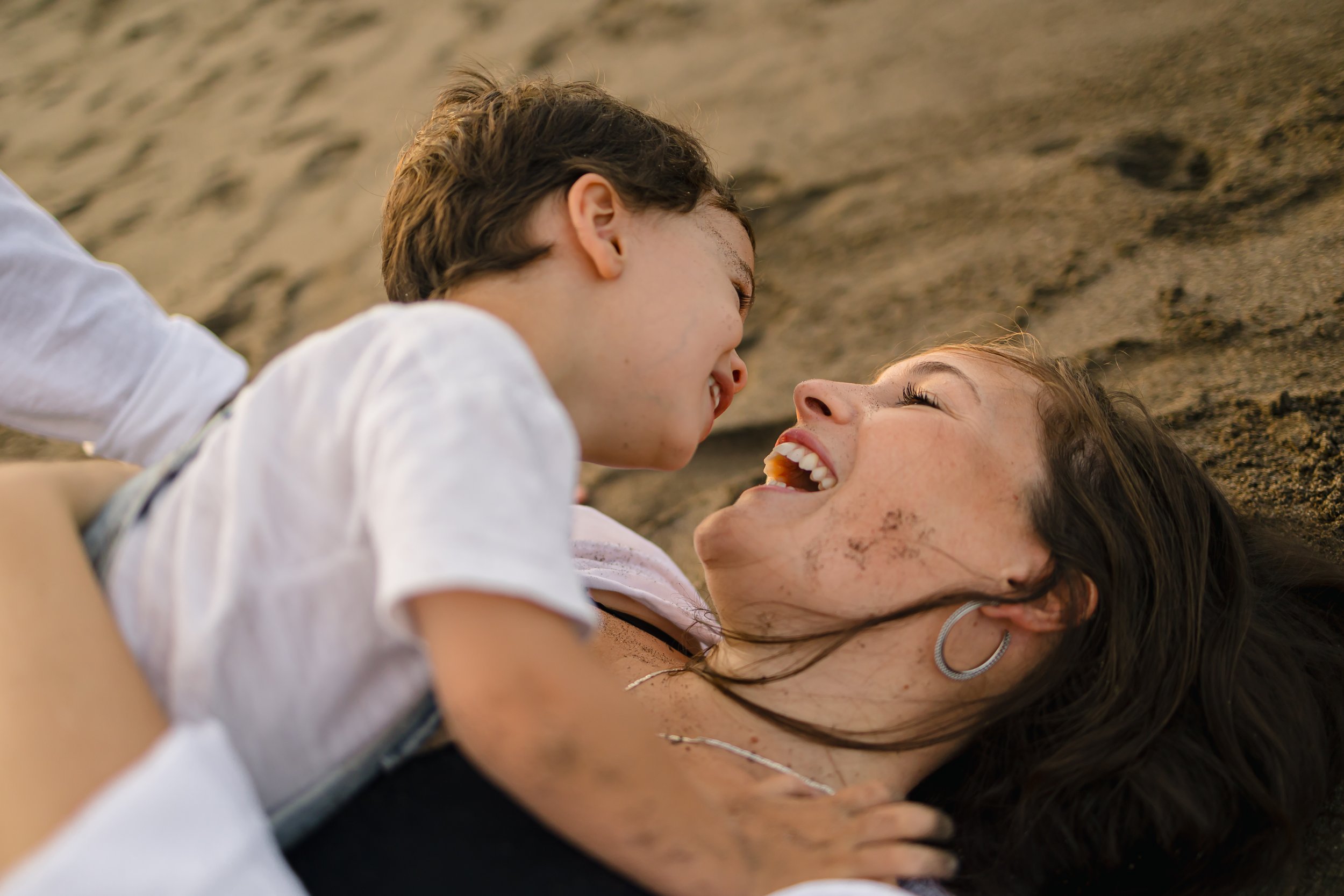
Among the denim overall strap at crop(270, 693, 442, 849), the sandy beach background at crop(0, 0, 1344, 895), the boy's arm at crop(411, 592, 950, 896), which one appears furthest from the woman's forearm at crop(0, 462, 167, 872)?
the sandy beach background at crop(0, 0, 1344, 895)

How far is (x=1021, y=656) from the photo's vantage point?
148 centimetres

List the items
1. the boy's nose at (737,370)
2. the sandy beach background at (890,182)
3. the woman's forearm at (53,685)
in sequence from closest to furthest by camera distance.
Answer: the woman's forearm at (53,685) < the boy's nose at (737,370) < the sandy beach background at (890,182)

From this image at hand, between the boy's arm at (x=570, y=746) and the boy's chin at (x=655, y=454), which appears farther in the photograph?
the boy's chin at (x=655, y=454)

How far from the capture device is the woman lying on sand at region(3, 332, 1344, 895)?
54.2 inches

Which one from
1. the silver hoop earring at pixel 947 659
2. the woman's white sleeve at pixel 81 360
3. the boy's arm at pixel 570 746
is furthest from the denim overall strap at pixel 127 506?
the silver hoop earring at pixel 947 659

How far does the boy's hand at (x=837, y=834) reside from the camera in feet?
3.66

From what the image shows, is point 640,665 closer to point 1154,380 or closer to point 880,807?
point 880,807

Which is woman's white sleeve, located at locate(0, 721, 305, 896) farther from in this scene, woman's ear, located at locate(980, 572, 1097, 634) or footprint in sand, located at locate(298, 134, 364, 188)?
footprint in sand, located at locate(298, 134, 364, 188)

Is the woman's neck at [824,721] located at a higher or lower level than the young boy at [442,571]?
lower

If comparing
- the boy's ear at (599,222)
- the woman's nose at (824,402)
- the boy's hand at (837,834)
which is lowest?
the boy's hand at (837,834)

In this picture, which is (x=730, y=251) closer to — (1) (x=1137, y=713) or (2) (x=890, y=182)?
(1) (x=1137, y=713)

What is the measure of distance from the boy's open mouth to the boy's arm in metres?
0.69

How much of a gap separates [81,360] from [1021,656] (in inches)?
67.3

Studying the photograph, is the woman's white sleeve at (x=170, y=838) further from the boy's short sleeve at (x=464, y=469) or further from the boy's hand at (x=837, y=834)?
the boy's hand at (x=837, y=834)
